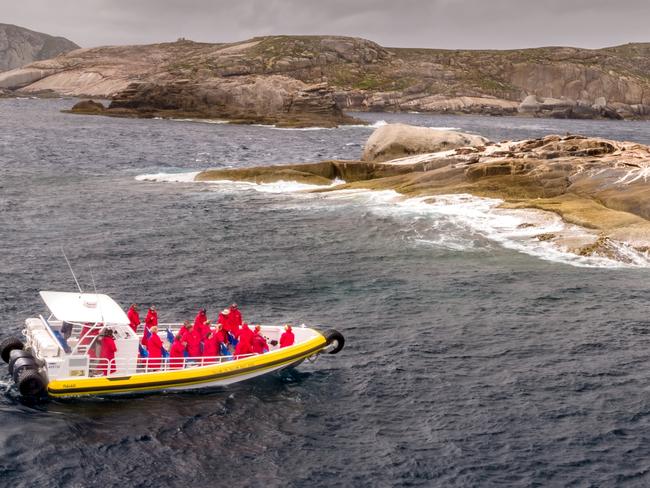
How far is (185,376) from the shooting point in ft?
80.8

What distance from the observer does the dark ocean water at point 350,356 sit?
67.2ft

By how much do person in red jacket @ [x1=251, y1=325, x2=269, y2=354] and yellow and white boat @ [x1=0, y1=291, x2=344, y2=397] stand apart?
1.78ft

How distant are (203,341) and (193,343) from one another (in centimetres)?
53

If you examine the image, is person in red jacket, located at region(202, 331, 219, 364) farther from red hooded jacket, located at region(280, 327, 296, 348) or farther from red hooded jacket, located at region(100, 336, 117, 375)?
red hooded jacket, located at region(100, 336, 117, 375)

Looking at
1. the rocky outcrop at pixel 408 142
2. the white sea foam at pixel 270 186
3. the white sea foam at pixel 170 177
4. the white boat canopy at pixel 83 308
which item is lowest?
the white boat canopy at pixel 83 308

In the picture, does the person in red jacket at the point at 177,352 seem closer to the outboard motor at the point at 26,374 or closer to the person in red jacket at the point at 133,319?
the person in red jacket at the point at 133,319

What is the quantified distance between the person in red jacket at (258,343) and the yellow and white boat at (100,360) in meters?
0.54

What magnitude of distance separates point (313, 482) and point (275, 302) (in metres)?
14.9

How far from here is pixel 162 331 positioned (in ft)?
89.8

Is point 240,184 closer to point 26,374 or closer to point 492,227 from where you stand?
point 492,227

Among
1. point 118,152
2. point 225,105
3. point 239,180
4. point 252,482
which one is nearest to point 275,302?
point 252,482

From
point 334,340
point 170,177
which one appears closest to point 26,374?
point 334,340

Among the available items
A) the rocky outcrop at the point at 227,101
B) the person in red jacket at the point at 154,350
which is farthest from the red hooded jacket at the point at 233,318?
the rocky outcrop at the point at 227,101

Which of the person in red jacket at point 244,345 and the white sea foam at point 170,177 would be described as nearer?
the person in red jacket at point 244,345
